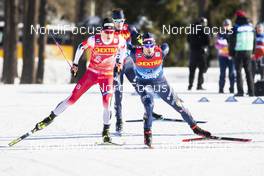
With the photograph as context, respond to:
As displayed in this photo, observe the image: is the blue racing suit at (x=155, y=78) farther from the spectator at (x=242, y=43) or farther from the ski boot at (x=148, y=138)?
the spectator at (x=242, y=43)

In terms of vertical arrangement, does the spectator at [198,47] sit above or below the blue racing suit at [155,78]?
above

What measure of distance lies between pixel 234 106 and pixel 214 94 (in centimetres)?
382

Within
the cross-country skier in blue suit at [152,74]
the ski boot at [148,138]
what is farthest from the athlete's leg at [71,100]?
the ski boot at [148,138]

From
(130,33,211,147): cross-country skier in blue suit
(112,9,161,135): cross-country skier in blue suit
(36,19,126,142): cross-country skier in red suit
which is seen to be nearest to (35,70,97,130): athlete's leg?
(36,19,126,142): cross-country skier in red suit

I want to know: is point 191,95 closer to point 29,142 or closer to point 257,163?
point 29,142

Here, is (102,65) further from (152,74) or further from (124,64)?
(124,64)

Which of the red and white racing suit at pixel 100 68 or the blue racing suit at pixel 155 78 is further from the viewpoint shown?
the blue racing suit at pixel 155 78

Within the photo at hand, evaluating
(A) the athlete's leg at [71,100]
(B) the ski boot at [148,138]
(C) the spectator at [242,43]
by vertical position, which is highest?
(C) the spectator at [242,43]

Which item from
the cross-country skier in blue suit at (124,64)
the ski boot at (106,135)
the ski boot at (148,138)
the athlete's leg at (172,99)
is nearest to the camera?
the ski boot at (148,138)

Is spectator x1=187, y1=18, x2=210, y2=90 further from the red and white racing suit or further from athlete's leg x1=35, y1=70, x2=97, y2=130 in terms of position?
athlete's leg x1=35, y1=70, x2=97, y2=130

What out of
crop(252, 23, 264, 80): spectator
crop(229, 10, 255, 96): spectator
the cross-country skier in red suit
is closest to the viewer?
the cross-country skier in red suit

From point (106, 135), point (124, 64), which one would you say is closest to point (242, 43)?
point (124, 64)

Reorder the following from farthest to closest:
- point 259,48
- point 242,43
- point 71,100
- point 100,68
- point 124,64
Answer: point 259,48 → point 242,43 → point 124,64 → point 100,68 → point 71,100

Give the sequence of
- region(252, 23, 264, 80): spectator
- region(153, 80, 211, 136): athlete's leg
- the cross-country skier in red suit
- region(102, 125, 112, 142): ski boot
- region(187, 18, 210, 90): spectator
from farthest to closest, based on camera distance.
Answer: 1. region(252, 23, 264, 80): spectator
2. region(187, 18, 210, 90): spectator
3. region(153, 80, 211, 136): athlete's leg
4. the cross-country skier in red suit
5. region(102, 125, 112, 142): ski boot
